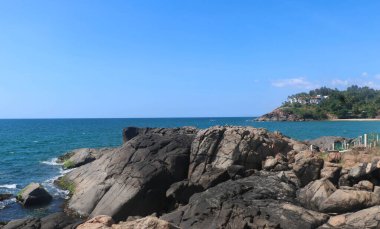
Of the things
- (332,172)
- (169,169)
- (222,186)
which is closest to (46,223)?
(222,186)

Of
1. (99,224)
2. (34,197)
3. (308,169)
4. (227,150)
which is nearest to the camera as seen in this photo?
(99,224)

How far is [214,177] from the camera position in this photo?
2734 centimetres

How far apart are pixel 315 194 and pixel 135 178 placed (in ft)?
43.4

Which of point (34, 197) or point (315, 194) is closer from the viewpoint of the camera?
point (315, 194)

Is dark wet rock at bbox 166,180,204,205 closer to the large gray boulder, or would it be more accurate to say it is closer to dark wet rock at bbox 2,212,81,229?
the large gray boulder

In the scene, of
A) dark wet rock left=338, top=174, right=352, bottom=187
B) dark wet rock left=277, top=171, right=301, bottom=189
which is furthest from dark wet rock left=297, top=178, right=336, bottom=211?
dark wet rock left=338, top=174, right=352, bottom=187

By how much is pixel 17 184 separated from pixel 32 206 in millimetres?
10978

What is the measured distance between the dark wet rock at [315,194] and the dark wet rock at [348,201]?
504 mm

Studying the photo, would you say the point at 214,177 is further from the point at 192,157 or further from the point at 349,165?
the point at 349,165

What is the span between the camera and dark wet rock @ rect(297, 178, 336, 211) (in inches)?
809

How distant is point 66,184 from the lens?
130 feet

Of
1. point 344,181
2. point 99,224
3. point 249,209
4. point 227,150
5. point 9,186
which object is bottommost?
point 9,186

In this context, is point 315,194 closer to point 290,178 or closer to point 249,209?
point 249,209

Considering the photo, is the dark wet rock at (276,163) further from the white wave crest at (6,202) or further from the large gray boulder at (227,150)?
the white wave crest at (6,202)
